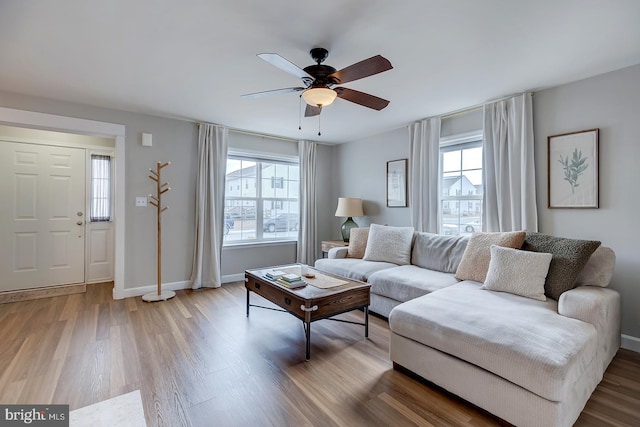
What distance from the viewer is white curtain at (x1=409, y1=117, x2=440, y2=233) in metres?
3.79

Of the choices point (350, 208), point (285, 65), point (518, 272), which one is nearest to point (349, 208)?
point (350, 208)

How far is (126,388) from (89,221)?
3373 millimetres

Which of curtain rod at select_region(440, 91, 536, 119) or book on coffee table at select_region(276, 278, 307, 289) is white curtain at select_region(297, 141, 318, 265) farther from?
book on coffee table at select_region(276, 278, 307, 289)

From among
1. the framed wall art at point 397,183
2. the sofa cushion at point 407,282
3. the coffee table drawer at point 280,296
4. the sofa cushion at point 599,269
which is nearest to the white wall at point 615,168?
the sofa cushion at point 599,269

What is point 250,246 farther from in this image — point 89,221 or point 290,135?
point 89,221

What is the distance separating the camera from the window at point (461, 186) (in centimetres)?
353

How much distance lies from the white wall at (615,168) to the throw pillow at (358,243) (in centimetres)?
209

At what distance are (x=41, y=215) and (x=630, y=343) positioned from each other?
6606 mm

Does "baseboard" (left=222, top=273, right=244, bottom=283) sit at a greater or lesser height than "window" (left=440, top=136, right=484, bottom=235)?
lesser

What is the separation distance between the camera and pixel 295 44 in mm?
2113

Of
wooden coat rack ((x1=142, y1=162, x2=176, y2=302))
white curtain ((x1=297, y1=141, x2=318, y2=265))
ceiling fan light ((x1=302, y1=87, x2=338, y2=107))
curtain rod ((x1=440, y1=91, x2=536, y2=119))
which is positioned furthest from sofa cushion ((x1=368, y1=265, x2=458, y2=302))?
wooden coat rack ((x1=142, y1=162, x2=176, y2=302))

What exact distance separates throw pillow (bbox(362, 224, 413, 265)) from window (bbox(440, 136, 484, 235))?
1.89ft

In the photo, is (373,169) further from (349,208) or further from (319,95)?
(319,95)

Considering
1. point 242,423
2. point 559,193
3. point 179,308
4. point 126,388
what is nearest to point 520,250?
point 559,193
